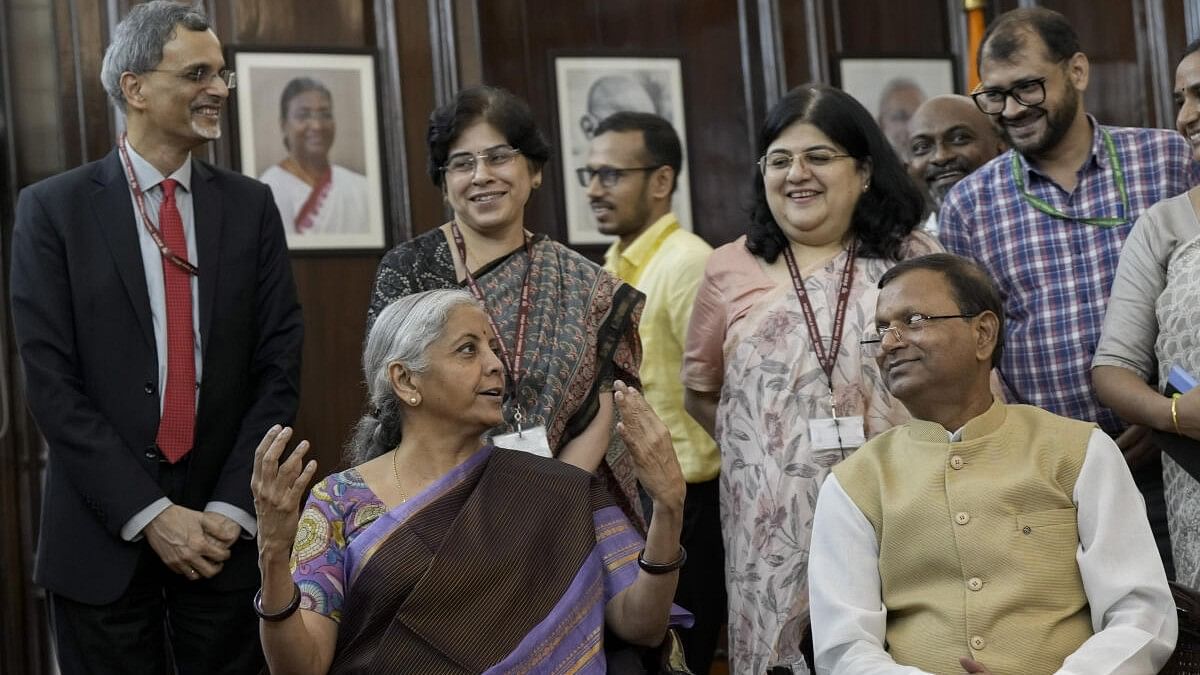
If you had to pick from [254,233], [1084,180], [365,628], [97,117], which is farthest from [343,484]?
[97,117]

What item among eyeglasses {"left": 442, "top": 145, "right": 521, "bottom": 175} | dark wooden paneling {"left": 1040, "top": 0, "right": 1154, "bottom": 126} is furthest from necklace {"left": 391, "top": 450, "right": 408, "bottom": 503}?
dark wooden paneling {"left": 1040, "top": 0, "right": 1154, "bottom": 126}

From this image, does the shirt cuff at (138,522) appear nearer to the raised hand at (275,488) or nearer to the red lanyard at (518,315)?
the red lanyard at (518,315)

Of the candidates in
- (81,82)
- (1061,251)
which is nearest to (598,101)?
(81,82)

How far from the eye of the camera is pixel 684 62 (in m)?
5.55

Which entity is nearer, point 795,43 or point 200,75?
point 200,75

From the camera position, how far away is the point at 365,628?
272 centimetres

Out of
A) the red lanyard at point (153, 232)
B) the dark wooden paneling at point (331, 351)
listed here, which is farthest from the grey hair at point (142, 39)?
the dark wooden paneling at point (331, 351)

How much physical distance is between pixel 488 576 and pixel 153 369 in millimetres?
1165

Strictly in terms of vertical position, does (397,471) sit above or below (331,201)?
below

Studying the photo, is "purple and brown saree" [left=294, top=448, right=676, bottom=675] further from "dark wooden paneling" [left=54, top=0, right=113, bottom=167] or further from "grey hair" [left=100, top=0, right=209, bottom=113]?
"dark wooden paneling" [left=54, top=0, right=113, bottom=167]

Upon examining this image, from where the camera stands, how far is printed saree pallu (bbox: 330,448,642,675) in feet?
8.87

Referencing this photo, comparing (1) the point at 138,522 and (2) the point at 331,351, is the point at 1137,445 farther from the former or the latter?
(2) the point at 331,351

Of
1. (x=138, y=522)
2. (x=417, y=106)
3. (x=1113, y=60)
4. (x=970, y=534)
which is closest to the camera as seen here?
(x=970, y=534)

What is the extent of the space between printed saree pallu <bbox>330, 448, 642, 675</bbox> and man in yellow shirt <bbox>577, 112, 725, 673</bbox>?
4.11 feet
